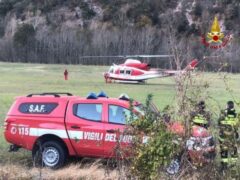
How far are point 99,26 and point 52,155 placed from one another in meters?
98.4

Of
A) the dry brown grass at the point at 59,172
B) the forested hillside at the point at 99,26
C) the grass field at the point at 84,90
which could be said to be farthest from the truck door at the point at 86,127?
the forested hillside at the point at 99,26

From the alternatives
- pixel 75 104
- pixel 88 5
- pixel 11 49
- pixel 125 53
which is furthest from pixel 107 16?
pixel 75 104

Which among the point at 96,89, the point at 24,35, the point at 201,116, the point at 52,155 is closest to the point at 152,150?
the point at 201,116

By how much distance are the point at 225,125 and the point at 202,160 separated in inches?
22.0

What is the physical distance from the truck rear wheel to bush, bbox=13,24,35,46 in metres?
92.4

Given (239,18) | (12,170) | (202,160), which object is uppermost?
(239,18)

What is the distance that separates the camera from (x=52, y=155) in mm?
12156

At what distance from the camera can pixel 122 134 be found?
7918 mm

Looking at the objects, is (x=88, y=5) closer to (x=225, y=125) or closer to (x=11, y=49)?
(x=11, y=49)

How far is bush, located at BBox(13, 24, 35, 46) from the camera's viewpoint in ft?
340

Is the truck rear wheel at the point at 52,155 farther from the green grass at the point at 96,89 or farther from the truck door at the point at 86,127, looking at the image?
the green grass at the point at 96,89

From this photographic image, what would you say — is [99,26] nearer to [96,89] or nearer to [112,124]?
[96,89]

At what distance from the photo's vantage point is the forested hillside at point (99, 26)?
102188 millimetres

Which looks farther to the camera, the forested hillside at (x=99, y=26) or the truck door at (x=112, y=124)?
the forested hillside at (x=99, y=26)
